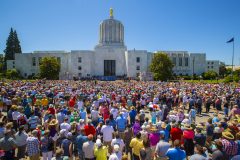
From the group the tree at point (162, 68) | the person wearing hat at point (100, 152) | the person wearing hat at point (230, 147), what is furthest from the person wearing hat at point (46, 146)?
the tree at point (162, 68)

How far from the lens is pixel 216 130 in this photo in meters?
10.3

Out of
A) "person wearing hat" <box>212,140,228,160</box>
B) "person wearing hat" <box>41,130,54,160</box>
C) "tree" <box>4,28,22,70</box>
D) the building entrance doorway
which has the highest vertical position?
"tree" <box>4,28,22,70</box>

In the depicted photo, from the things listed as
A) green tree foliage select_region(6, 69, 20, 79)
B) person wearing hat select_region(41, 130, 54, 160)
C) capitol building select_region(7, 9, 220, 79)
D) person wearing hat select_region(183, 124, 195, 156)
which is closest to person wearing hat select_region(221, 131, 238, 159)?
person wearing hat select_region(183, 124, 195, 156)

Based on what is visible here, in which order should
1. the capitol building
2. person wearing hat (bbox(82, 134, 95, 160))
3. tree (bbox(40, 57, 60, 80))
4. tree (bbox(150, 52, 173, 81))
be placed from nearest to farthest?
person wearing hat (bbox(82, 134, 95, 160)), tree (bbox(150, 52, 173, 81)), tree (bbox(40, 57, 60, 80)), the capitol building

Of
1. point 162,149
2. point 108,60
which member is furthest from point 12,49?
point 162,149

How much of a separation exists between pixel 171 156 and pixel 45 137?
4122 millimetres

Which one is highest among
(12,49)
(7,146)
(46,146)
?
(12,49)

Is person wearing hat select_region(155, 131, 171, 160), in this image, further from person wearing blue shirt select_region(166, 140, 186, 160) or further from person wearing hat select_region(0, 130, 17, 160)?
person wearing hat select_region(0, 130, 17, 160)

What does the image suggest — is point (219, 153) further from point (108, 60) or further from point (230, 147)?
point (108, 60)

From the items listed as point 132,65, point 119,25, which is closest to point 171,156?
point 132,65

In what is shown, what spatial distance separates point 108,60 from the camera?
85.3 m

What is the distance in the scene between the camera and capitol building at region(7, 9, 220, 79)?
269 ft

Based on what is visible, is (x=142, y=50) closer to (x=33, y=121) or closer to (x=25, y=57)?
(x=25, y=57)

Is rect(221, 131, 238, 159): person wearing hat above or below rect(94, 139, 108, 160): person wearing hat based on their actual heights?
above
